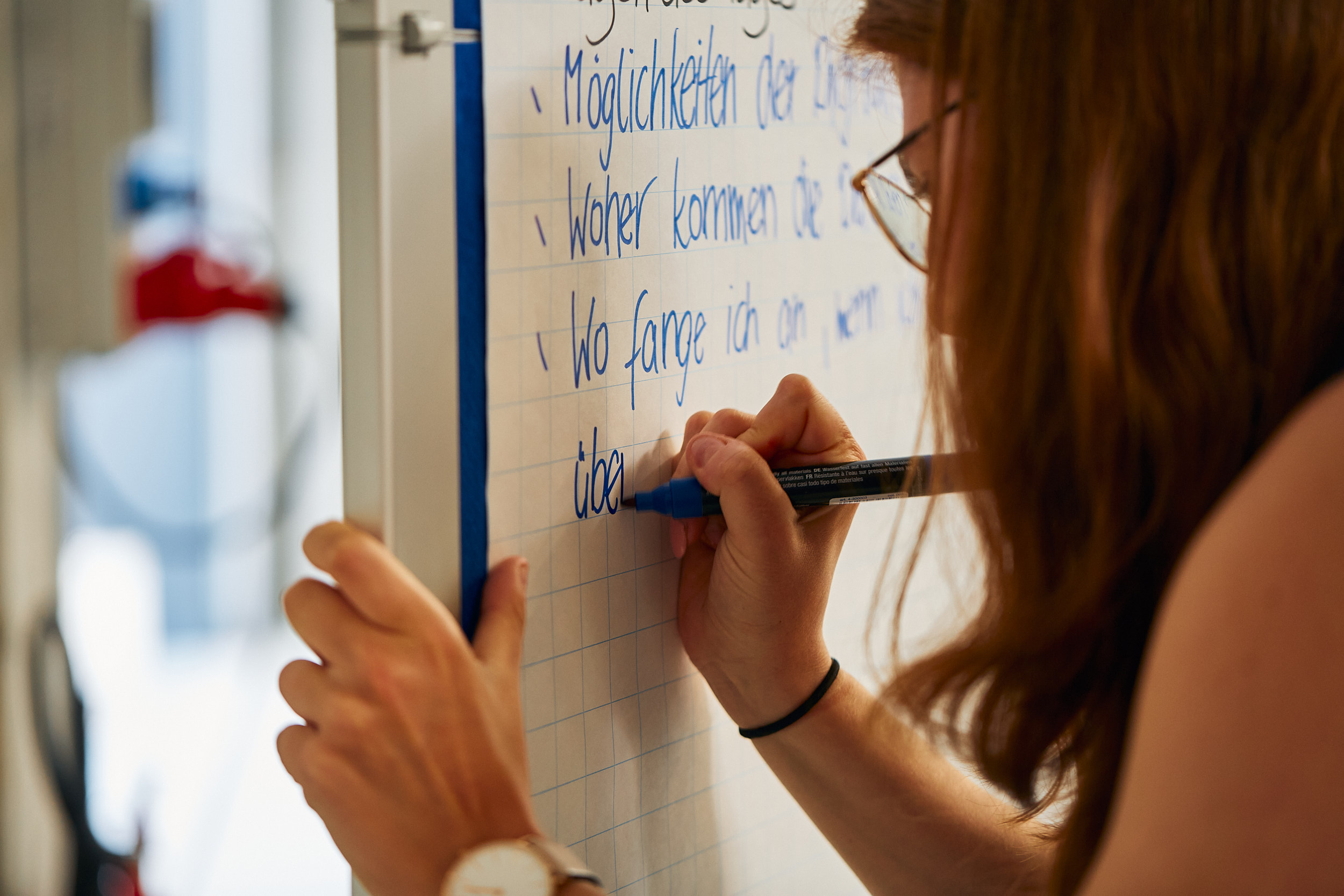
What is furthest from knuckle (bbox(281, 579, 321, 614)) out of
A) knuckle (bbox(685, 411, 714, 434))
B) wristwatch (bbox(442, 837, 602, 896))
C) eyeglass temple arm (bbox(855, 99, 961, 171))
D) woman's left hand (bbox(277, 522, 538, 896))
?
eyeglass temple arm (bbox(855, 99, 961, 171))

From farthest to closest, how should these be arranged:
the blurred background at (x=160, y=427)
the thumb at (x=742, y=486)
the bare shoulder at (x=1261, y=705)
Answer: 1. the blurred background at (x=160, y=427)
2. the thumb at (x=742, y=486)
3. the bare shoulder at (x=1261, y=705)

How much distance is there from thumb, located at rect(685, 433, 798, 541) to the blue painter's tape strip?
0.45ft

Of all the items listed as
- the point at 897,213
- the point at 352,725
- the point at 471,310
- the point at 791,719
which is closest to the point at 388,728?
the point at 352,725

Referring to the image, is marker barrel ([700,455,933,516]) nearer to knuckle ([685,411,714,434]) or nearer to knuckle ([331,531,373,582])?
knuckle ([685,411,714,434])

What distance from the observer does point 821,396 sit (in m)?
0.64

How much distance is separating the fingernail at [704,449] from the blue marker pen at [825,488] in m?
0.01

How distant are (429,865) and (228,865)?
132 cm

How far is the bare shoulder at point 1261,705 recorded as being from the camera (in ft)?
1.06

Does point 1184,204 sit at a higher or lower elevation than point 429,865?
higher

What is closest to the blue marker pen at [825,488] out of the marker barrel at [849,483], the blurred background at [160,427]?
the marker barrel at [849,483]

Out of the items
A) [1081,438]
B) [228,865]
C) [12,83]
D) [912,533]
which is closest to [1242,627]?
[1081,438]

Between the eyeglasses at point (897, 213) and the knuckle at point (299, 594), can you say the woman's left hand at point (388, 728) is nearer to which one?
the knuckle at point (299, 594)

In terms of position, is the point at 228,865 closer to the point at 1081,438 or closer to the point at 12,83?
the point at 12,83

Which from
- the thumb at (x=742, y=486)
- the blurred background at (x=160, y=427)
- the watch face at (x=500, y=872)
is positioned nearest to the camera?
the watch face at (x=500, y=872)
